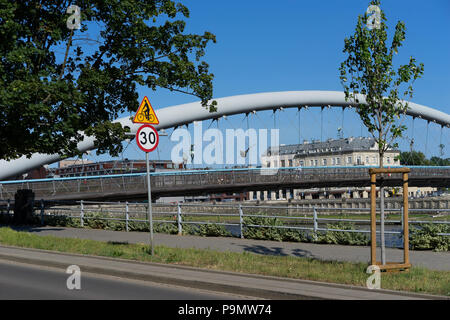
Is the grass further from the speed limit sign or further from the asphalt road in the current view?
the speed limit sign

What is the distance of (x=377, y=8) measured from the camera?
1301cm

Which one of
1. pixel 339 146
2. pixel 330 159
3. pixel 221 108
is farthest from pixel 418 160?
pixel 221 108

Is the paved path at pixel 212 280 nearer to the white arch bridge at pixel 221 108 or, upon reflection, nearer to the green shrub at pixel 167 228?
the green shrub at pixel 167 228

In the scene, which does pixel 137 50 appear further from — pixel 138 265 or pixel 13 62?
pixel 138 265

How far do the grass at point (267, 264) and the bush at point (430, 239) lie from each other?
14.1 feet

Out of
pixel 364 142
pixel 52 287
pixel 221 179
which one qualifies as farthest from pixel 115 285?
pixel 364 142

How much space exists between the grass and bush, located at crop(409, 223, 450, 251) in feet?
14.1

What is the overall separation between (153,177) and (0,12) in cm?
4132

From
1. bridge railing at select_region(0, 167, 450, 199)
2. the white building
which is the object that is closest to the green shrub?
bridge railing at select_region(0, 167, 450, 199)

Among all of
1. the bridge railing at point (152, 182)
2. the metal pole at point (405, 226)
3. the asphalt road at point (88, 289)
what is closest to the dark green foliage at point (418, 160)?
the bridge railing at point (152, 182)

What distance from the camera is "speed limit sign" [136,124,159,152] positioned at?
45.7 feet

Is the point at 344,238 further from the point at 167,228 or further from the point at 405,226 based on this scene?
the point at 167,228

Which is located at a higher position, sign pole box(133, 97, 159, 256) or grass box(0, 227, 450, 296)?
sign pole box(133, 97, 159, 256)

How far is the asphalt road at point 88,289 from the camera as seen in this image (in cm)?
970
